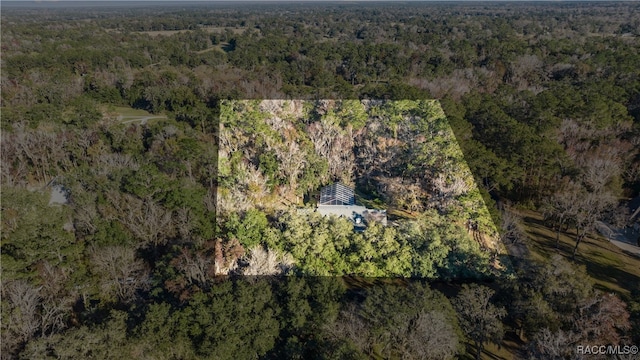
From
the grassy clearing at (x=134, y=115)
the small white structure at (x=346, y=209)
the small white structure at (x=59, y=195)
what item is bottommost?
the small white structure at (x=59, y=195)

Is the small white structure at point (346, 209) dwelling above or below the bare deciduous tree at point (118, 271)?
above

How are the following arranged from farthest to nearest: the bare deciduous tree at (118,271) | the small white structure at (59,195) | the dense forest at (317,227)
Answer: the small white structure at (59,195)
the bare deciduous tree at (118,271)
the dense forest at (317,227)

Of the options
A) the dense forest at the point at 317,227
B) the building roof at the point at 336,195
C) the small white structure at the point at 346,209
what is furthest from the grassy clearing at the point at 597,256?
the building roof at the point at 336,195

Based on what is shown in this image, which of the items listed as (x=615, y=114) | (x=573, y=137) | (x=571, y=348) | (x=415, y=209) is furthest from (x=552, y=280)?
(x=615, y=114)

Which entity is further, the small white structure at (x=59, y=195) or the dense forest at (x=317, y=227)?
the small white structure at (x=59, y=195)

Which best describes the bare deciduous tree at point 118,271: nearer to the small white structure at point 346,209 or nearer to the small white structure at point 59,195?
the small white structure at point 59,195

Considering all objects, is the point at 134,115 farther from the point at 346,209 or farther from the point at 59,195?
the point at 346,209

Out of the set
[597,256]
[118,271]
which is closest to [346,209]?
[118,271]
